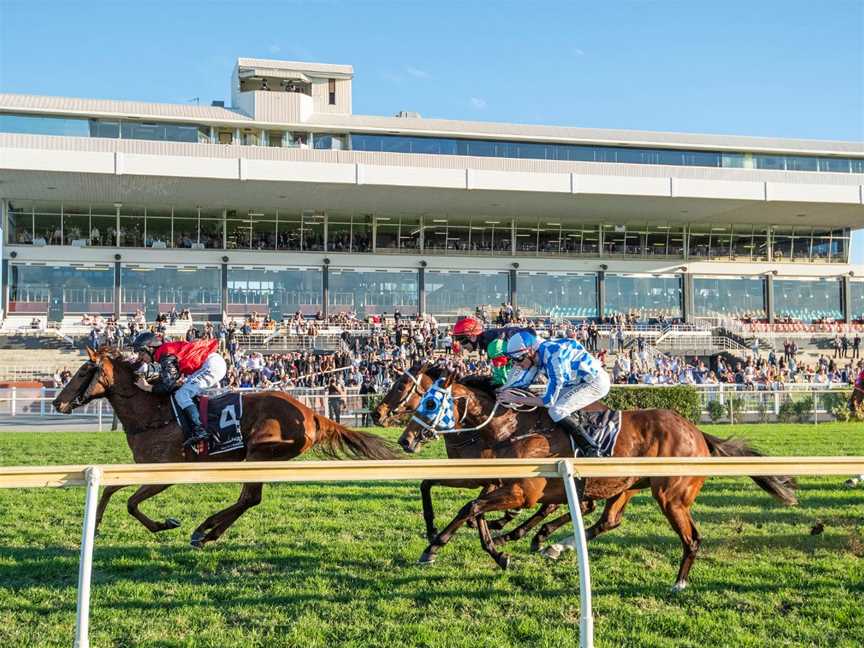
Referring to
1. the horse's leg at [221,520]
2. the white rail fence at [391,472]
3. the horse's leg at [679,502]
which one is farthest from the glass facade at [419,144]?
the white rail fence at [391,472]

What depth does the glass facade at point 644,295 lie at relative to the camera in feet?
116

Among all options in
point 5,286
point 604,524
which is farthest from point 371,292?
point 604,524

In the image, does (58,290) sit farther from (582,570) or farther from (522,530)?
(582,570)

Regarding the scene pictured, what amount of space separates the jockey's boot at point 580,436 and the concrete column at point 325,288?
1055 inches

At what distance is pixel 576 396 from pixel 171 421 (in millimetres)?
3179

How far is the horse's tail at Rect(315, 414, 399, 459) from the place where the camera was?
6957 mm

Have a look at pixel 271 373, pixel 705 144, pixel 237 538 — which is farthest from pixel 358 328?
pixel 237 538

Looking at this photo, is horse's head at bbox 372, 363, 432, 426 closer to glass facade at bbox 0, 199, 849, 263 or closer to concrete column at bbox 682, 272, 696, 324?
glass facade at bbox 0, 199, 849, 263

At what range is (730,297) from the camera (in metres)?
36.5

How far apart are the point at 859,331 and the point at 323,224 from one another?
21.8m

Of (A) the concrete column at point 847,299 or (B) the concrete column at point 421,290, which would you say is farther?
(A) the concrete column at point 847,299

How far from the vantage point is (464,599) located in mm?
4711

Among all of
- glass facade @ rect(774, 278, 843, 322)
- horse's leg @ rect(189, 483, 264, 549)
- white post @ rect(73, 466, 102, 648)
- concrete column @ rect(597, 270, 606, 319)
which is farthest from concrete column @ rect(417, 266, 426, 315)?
white post @ rect(73, 466, 102, 648)

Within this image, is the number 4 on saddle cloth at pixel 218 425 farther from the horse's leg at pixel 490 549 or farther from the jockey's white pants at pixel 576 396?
the jockey's white pants at pixel 576 396
